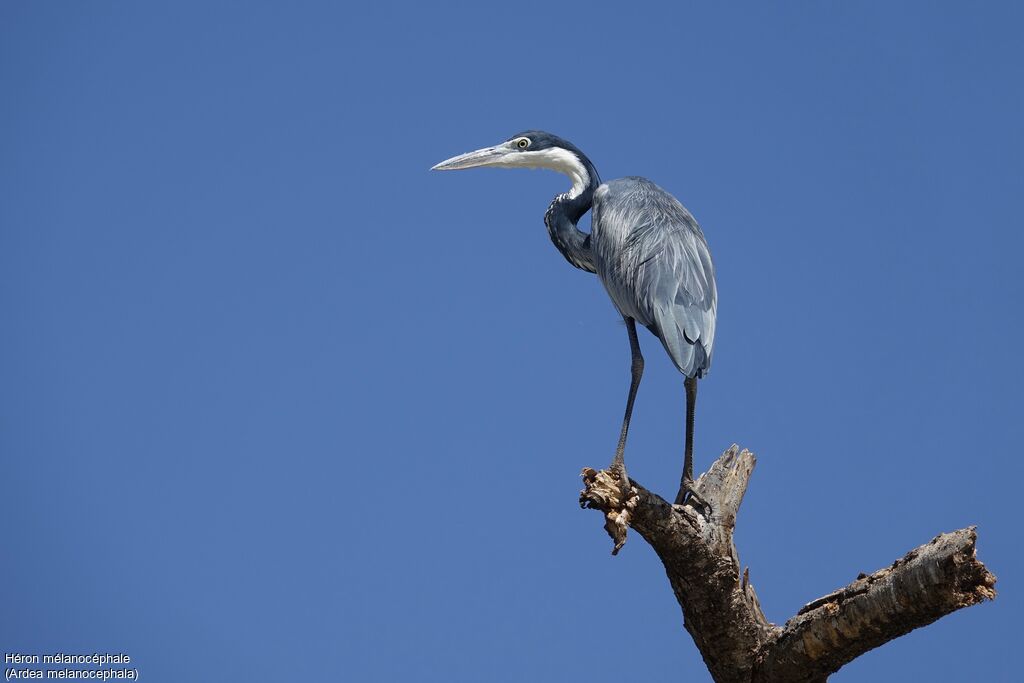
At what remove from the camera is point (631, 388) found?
5.39 m

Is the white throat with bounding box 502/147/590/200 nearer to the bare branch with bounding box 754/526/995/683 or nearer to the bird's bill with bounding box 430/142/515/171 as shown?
the bird's bill with bounding box 430/142/515/171

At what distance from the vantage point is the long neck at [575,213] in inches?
244

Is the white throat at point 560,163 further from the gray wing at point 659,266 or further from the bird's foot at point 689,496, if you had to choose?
the bird's foot at point 689,496

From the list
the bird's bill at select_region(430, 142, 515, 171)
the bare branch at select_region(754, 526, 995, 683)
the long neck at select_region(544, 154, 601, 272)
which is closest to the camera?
the bare branch at select_region(754, 526, 995, 683)

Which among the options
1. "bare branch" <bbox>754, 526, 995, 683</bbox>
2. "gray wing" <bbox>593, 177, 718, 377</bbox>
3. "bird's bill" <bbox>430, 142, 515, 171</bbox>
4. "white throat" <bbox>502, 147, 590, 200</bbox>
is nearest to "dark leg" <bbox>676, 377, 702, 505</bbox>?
"gray wing" <bbox>593, 177, 718, 377</bbox>

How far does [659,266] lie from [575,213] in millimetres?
1122

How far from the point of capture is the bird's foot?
507cm

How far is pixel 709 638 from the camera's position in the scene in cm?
494

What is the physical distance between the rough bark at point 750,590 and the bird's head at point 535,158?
189cm

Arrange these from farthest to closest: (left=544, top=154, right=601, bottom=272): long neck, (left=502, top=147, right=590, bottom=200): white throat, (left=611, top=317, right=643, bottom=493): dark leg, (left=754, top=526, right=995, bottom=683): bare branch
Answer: (left=502, top=147, right=590, bottom=200): white throat < (left=544, top=154, right=601, bottom=272): long neck < (left=611, top=317, right=643, bottom=493): dark leg < (left=754, top=526, right=995, bottom=683): bare branch

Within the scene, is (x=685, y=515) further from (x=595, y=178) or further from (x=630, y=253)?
(x=595, y=178)

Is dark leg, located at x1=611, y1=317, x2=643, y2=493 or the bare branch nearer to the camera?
the bare branch

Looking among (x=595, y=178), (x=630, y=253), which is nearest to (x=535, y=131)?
(x=595, y=178)

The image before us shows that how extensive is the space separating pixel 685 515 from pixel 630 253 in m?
1.37
